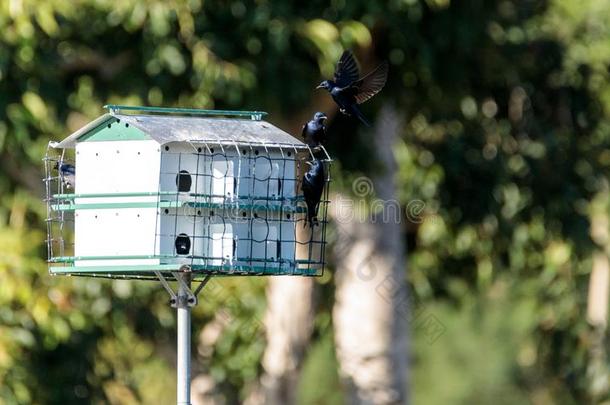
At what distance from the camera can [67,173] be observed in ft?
29.7

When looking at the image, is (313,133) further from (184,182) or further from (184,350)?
(184,350)

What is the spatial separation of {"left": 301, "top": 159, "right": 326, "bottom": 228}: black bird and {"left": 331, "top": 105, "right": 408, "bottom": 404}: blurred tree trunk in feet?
26.9

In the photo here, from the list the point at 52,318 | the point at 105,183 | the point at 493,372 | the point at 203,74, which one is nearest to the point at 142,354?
the point at 52,318

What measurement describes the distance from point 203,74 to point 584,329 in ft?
22.4

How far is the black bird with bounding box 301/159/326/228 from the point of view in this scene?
27.3 ft

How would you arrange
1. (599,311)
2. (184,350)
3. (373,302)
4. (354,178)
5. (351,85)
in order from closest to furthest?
(184,350) → (351,85) → (354,178) → (373,302) → (599,311)

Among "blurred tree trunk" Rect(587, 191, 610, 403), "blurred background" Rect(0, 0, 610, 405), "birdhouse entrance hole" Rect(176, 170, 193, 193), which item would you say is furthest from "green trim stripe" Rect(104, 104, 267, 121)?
"blurred tree trunk" Rect(587, 191, 610, 403)

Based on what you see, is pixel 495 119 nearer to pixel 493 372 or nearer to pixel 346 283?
pixel 346 283

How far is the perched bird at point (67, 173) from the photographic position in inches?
356

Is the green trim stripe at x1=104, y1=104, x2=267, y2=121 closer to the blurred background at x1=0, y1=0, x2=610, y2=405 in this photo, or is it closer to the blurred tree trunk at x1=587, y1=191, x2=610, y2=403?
the blurred background at x1=0, y1=0, x2=610, y2=405

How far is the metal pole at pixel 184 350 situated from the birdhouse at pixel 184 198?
→ 148 mm

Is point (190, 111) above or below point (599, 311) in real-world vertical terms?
above

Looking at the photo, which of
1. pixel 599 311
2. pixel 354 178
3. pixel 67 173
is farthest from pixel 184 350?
pixel 599 311

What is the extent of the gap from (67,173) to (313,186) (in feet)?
4.68
